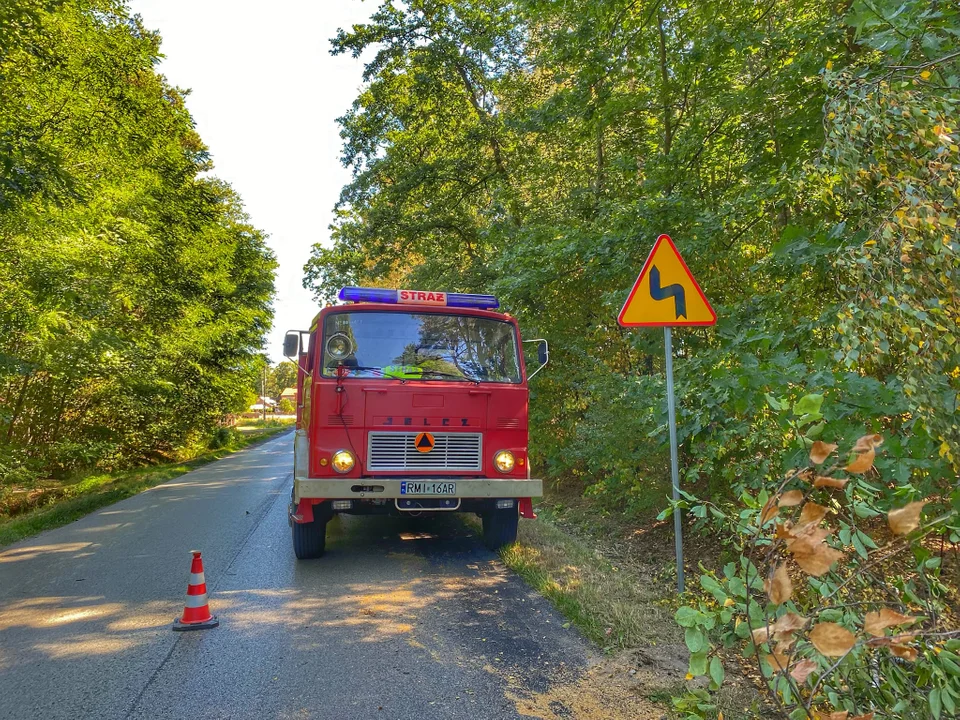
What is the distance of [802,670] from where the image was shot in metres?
2.03

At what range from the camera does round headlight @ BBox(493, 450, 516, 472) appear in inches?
250

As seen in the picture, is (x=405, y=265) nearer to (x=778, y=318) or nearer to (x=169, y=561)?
(x=169, y=561)

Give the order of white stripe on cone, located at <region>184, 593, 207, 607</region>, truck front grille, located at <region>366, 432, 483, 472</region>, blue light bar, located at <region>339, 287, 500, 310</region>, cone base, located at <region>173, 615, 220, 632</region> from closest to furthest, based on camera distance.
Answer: cone base, located at <region>173, 615, 220, 632</region> < white stripe on cone, located at <region>184, 593, 207, 607</region> < truck front grille, located at <region>366, 432, 483, 472</region> < blue light bar, located at <region>339, 287, 500, 310</region>

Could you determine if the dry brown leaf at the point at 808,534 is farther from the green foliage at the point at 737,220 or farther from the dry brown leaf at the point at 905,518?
the green foliage at the point at 737,220

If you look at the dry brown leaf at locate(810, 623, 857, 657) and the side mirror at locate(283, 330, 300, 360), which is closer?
the dry brown leaf at locate(810, 623, 857, 657)

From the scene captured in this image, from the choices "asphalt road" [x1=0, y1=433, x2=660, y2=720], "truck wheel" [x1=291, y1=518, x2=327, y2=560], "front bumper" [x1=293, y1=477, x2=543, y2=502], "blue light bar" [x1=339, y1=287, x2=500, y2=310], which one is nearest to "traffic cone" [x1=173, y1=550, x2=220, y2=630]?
"asphalt road" [x1=0, y1=433, x2=660, y2=720]

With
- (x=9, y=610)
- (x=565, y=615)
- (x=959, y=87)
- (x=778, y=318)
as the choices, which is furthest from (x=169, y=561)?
(x=959, y=87)

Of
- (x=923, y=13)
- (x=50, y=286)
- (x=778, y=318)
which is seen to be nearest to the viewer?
(x=923, y=13)

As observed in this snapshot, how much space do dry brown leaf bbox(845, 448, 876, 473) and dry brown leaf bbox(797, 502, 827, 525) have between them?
17 centimetres

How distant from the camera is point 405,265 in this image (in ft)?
62.5

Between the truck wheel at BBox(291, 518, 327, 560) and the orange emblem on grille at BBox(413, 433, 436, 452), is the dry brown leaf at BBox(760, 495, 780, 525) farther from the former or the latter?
the truck wheel at BBox(291, 518, 327, 560)

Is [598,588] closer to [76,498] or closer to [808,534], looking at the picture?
[808,534]

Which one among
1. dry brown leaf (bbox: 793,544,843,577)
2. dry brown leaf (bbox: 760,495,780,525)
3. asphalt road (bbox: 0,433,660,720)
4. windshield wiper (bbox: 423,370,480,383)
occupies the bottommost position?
A: asphalt road (bbox: 0,433,660,720)

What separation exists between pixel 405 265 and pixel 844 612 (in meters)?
17.4
